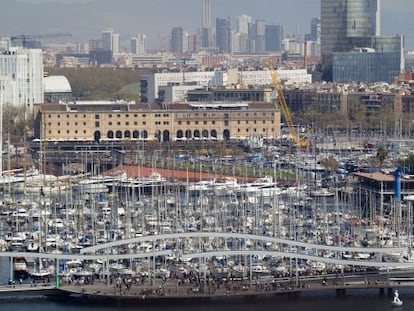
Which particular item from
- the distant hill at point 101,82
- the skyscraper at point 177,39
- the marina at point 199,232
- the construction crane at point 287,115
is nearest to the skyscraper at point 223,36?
the skyscraper at point 177,39

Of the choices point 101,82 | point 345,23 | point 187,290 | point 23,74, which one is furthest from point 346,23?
point 187,290

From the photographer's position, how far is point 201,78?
159ft

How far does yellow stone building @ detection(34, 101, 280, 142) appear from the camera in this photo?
1339 inches

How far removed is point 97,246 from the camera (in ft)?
54.2

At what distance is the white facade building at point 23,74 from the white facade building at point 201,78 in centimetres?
475

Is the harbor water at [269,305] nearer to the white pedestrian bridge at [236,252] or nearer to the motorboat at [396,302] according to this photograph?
the motorboat at [396,302]

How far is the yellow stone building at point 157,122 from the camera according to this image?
34.0m

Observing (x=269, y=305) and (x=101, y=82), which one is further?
(x=101, y=82)

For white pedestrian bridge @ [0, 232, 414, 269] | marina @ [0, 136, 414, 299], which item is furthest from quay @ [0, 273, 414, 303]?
white pedestrian bridge @ [0, 232, 414, 269]

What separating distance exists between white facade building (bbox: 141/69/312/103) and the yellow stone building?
9.60 meters

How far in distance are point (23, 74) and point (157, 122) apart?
22.0 ft

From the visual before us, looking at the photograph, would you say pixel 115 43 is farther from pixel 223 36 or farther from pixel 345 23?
pixel 345 23

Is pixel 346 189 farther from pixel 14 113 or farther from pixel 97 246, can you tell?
pixel 14 113

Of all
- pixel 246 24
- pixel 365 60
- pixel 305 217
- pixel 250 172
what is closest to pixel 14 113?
pixel 250 172
